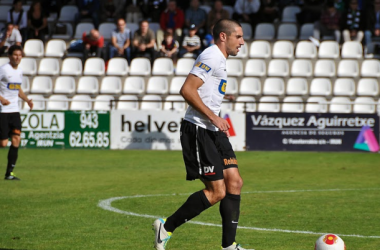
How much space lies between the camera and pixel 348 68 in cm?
2338

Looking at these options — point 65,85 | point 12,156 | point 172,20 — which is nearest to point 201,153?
point 12,156

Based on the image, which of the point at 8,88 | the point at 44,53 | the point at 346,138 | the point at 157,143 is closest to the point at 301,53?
the point at 346,138

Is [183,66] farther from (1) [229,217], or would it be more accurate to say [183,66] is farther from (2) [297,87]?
(1) [229,217]

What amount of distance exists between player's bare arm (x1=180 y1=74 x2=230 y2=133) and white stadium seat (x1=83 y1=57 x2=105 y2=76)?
18.2m

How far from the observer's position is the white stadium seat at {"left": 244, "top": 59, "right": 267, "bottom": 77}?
2367cm

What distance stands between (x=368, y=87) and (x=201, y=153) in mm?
16943

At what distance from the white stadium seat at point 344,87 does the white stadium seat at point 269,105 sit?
2030 millimetres

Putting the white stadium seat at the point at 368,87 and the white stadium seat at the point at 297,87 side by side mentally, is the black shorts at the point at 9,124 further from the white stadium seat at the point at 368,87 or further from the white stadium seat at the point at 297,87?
the white stadium seat at the point at 368,87

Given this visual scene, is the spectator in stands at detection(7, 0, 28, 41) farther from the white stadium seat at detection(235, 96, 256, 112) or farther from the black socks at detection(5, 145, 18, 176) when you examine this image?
the black socks at detection(5, 145, 18, 176)

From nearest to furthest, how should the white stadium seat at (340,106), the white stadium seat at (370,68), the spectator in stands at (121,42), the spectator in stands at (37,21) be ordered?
the white stadium seat at (340,106)
the white stadium seat at (370,68)
the spectator in stands at (121,42)
the spectator in stands at (37,21)

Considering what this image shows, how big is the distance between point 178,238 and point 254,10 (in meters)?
17.9

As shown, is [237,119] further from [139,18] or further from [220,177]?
[220,177]

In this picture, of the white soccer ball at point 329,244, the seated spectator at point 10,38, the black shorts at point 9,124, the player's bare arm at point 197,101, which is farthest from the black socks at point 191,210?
the seated spectator at point 10,38

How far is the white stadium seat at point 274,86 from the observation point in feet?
75.0
